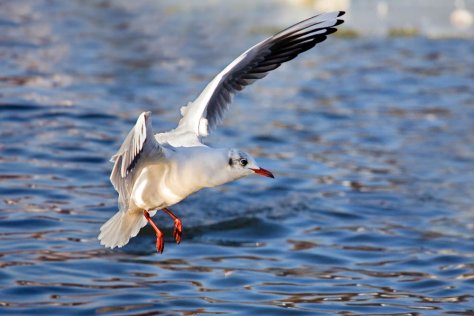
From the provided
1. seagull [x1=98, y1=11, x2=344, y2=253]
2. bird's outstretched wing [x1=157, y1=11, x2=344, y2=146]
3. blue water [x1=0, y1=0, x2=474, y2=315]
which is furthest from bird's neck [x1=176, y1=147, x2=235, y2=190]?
blue water [x1=0, y1=0, x2=474, y2=315]

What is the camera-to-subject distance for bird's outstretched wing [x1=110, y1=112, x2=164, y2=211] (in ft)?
18.0

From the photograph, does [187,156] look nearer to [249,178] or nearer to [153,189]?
[153,189]

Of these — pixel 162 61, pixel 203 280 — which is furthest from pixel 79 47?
pixel 203 280

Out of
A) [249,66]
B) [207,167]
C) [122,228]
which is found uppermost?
[249,66]

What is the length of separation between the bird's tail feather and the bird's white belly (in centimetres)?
32

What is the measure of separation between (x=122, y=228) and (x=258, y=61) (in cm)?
142

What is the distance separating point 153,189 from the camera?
20.0 ft

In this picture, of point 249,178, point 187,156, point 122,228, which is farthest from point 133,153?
point 249,178

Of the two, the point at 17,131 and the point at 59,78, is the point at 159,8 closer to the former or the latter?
the point at 59,78

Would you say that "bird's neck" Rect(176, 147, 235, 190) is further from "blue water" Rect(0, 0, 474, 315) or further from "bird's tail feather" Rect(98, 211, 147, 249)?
"blue water" Rect(0, 0, 474, 315)

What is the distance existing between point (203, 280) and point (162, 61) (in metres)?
7.11

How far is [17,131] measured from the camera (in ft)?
34.8

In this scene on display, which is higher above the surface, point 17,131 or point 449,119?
point 449,119

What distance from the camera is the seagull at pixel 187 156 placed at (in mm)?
5762
